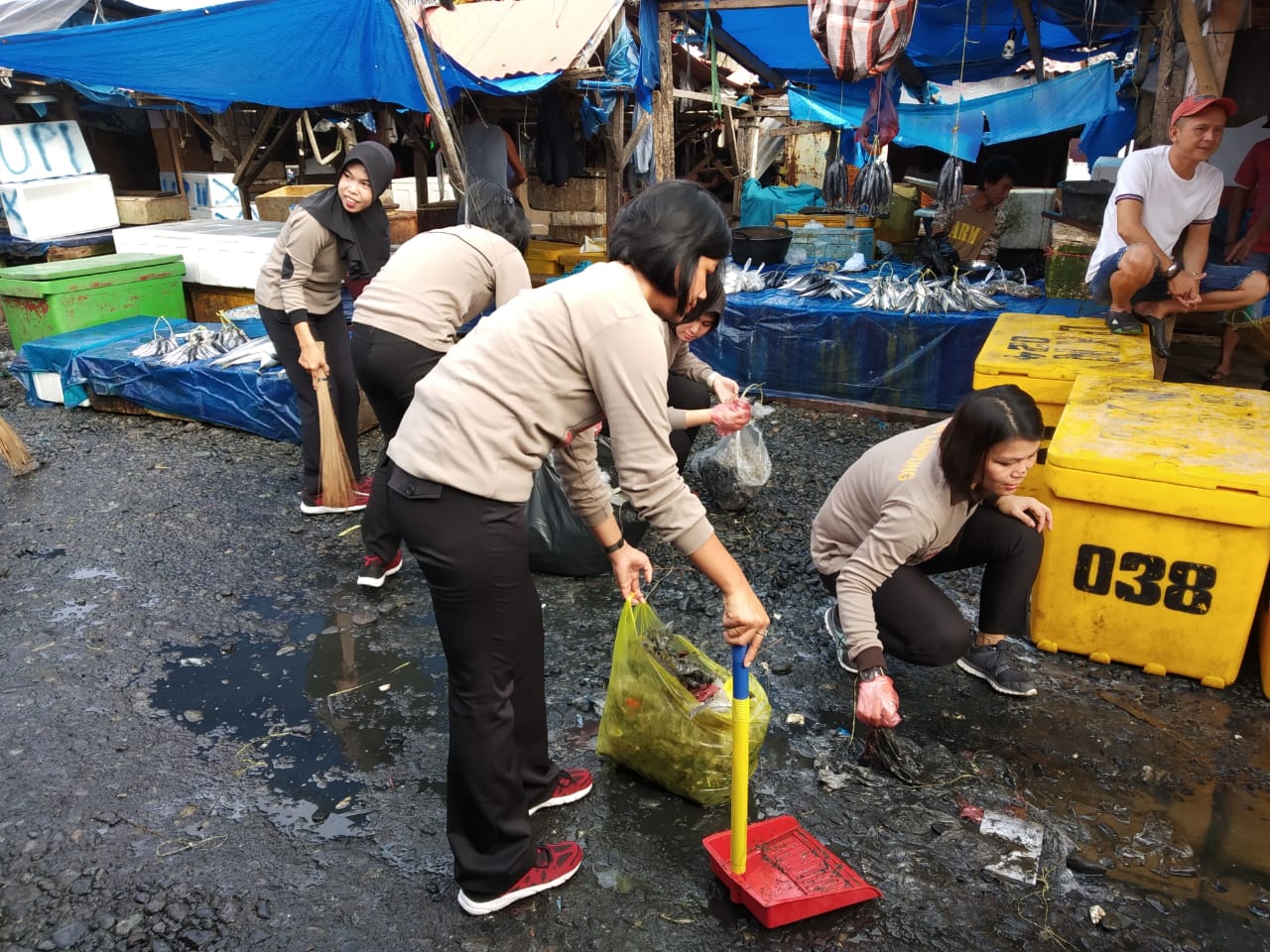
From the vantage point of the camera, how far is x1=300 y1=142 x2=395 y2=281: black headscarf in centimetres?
410

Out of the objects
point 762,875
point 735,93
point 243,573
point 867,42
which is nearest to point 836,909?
point 762,875

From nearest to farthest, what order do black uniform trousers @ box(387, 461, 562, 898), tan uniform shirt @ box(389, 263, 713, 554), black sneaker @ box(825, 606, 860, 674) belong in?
tan uniform shirt @ box(389, 263, 713, 554), black uniform trousers @ box(387, 461, 562, 898), black sneaker @ box(825, 606, 860, 674)

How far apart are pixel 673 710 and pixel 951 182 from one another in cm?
671

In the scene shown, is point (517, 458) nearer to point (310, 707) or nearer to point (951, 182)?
point (310, 707)

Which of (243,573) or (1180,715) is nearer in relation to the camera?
(1180,715)

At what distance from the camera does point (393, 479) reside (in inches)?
76.2

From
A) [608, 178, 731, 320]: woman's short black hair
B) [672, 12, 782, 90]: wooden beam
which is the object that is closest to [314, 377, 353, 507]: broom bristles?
[608, 178, 731, 320]: woman's short black hair

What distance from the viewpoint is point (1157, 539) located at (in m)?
3.03

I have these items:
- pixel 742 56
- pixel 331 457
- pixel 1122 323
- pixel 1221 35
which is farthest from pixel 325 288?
pixel 742 56

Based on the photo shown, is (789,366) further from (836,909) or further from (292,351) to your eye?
(836,909)

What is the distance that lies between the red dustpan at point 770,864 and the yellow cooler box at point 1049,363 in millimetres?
2190

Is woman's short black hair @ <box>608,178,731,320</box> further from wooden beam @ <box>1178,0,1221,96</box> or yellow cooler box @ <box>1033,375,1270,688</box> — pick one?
wooden beam @ <box>1178,0,1221,96</box>

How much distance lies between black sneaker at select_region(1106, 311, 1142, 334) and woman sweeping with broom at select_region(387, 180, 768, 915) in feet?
12.9

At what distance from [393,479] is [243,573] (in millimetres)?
2641
